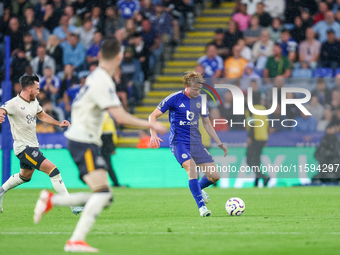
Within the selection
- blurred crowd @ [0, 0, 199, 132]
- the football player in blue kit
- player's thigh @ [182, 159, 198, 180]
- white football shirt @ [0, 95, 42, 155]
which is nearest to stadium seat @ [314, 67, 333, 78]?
blurred crowd @ [0, 0, 199, 132]

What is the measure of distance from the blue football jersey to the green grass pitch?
1.29 meters

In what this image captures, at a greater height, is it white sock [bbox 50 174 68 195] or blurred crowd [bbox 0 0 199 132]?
blurred crowd [bbox 0 0 199 132]

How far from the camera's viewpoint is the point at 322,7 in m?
18.4

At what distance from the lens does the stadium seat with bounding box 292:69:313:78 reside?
17.3 meters

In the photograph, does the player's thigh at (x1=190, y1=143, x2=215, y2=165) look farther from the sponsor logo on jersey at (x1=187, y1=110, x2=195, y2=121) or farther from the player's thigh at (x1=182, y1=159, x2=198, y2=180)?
the sponsor logo on jersey at (x1=187, y1=110, x2=195, y2=121)

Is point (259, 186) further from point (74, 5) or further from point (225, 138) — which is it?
point (74, 5)

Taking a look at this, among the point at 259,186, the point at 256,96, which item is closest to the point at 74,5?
the point at 256,96

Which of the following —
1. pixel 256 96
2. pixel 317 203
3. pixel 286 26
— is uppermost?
pixel 286 26

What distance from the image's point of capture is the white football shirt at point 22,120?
9508mm

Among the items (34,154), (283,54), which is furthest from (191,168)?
(283,54)

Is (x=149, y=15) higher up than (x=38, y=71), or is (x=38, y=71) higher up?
(x=149, y=15)

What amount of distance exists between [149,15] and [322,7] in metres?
5.86

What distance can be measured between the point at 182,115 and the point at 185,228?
272cm

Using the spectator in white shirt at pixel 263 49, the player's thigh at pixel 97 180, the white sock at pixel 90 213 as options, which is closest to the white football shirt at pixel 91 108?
the player's thigh at pixel 97 180
